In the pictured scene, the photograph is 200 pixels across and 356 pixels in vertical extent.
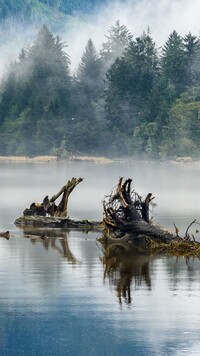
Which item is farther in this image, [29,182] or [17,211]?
[29,182]

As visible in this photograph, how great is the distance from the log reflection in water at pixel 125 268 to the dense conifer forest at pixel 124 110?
114 meters

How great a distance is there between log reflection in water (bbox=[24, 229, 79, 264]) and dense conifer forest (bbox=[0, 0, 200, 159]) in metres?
108

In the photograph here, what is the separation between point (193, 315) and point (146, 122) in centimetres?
13835

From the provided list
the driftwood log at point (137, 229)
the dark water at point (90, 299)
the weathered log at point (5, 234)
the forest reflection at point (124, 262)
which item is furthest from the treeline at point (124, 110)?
the dark water at point (90, 299)

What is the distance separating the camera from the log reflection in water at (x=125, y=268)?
30.3 metres

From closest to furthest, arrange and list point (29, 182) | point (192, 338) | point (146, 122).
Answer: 1. point (192, 338)
2. point (29, 182)
3. point (146, 122)

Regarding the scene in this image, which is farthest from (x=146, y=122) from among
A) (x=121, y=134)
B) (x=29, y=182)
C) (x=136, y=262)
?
(x=136, y=262)

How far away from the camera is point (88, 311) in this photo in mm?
26766

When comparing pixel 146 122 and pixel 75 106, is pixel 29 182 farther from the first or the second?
pixel 75 106

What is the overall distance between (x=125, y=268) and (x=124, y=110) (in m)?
141

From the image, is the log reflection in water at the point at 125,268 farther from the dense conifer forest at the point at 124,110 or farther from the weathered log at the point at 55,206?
the dense conifer forest at the point at 124,110

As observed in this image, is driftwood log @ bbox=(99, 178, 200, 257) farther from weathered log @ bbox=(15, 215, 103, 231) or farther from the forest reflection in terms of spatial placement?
weathered log @ bbox=(15, 215, 103, 231)

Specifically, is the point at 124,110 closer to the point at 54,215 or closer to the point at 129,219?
the point at 54,215

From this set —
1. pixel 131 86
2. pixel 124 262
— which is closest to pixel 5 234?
pixel 124 262
